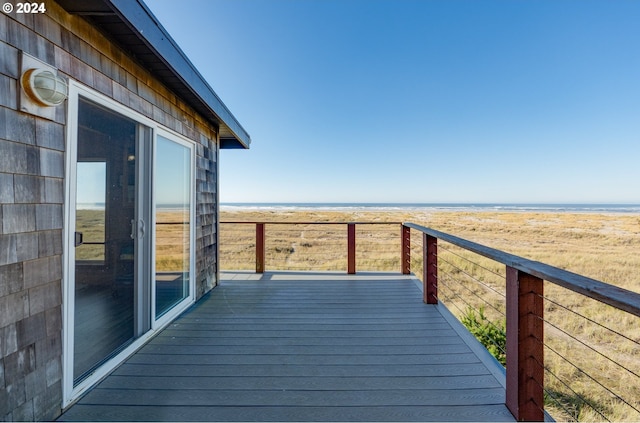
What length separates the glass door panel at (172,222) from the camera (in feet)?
7.80

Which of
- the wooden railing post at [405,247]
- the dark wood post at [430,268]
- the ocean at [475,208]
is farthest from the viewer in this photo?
the ocean at [475,208]

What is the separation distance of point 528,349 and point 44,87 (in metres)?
2.60

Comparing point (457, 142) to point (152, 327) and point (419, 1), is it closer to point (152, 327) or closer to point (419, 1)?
point (419, 1)

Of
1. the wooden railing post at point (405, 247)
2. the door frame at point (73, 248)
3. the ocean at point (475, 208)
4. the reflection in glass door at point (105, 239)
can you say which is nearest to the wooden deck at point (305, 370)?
the door frame at point (73, 248)

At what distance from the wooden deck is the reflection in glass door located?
206 mm

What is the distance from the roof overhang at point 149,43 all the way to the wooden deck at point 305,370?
6.86 ft

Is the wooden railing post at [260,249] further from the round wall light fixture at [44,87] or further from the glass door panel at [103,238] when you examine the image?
the round wall light fixture at [44,87]

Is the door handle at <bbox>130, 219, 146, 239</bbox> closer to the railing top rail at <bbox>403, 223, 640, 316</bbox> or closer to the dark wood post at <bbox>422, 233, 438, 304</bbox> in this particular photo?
the railing top rail at <bbox>403, 223, 640, 316</bbox>

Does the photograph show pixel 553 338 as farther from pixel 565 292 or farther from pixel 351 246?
pixel 351 246

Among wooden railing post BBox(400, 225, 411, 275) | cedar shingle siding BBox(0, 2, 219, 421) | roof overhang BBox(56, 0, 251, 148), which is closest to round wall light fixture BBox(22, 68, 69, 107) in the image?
cedar shingle siding BBox(0, 2, 219, 421)

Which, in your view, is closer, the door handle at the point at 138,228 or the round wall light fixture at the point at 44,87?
the round wall light fixture at the point at 44,87

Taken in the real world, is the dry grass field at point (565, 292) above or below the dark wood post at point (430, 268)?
below

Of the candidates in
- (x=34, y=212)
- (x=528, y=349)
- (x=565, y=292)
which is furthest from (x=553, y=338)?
(x=34, y=212)

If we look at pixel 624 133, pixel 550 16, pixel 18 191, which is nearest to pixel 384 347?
pixel 18 191
